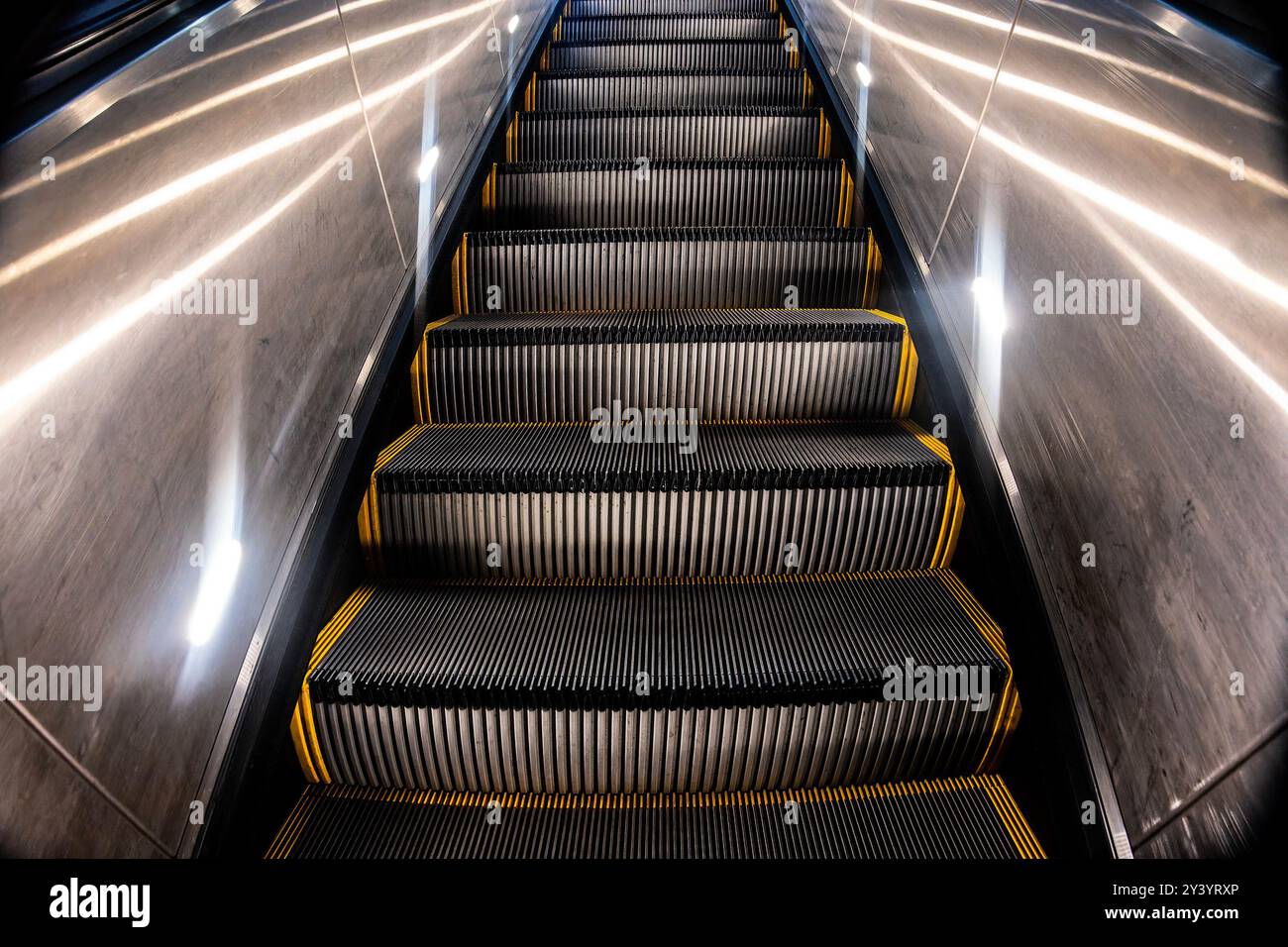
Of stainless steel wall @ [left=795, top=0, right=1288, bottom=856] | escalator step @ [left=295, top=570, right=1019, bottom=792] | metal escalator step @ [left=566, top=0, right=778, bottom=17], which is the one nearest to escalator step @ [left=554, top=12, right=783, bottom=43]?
metal escalator step @ [left=566, top=0, right=778, bottom=17]

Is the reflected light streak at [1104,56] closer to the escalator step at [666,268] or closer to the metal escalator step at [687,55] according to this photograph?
the escalator step at [666,268]

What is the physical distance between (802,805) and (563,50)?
3.81 meters

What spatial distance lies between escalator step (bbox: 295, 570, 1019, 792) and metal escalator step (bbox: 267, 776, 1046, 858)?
0.03 m

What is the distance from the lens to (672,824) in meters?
1.30

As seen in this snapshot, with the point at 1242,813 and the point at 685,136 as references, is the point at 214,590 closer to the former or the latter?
the point at 1242,813

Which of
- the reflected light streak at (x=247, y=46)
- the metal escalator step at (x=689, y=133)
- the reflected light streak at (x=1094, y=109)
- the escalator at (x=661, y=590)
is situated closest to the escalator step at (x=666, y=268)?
the escalator at (x=661, y=590)

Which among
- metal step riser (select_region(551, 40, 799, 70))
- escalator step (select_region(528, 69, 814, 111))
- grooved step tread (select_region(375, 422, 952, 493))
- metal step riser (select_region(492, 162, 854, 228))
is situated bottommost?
grooved step tread (select_region(375, 422, 952, 493))

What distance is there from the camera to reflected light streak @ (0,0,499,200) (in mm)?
892

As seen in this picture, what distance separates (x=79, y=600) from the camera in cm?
92

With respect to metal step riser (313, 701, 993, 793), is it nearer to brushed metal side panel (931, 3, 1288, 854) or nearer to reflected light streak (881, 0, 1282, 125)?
brushed metal side panel (931, 3, 1288, 854)

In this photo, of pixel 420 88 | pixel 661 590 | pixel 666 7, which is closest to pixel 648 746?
pixel 661 590

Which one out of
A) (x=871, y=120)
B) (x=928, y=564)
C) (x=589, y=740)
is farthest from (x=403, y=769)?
(x=871, y=120)

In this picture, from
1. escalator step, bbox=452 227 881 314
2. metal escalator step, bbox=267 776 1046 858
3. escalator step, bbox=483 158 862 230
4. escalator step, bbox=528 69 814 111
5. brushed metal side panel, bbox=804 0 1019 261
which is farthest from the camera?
escalator step, bbox=528 69 814 111
